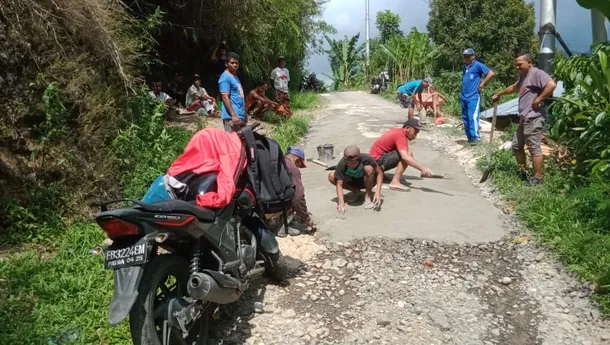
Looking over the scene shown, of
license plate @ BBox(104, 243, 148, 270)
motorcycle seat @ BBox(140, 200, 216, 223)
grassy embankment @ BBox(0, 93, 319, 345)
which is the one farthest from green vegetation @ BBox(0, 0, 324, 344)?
motorcycle seat @ BBox(140, 200, 216, 223)

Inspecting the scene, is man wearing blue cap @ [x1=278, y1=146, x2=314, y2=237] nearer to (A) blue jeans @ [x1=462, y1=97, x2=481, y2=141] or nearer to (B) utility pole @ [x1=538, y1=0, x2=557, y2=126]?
(B) utility pole @ [x1=538, y1=0, x2=557, y2=126]

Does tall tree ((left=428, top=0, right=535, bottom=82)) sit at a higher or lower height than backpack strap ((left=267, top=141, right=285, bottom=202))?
higher

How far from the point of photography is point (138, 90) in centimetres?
645

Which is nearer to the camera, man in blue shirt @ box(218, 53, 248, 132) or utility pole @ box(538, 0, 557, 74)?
man in blue shirt @ box(218, 53, 248, 132)

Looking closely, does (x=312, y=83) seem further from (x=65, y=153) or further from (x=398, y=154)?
(x=65, y=153)

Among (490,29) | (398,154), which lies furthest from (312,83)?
(398,154)

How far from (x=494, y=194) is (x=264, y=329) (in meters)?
3.92

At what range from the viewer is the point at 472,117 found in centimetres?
890

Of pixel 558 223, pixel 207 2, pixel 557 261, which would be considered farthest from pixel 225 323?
pixel 207 2

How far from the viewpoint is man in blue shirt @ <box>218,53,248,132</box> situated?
6.82m

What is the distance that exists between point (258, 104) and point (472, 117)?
15.9 feet

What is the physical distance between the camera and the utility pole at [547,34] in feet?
25.0

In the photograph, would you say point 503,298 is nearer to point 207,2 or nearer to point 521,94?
point 521,94

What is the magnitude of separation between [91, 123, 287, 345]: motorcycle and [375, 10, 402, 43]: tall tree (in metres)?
33.8
